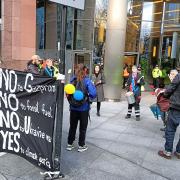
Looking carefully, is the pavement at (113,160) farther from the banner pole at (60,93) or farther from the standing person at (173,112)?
the banner pole at (60,93)

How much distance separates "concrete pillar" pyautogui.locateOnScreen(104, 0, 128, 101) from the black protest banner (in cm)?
754

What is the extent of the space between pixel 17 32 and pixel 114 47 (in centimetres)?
412

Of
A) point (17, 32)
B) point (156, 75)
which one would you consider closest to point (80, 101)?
point (17, 32)

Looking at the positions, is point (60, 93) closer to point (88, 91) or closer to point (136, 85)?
point (88, 91)

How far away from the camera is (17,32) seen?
12.8 meters

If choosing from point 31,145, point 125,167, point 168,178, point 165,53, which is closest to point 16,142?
point 31,145

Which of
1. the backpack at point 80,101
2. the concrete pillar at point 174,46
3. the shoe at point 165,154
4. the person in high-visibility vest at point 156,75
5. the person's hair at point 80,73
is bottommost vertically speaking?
the shoe at point 165,154

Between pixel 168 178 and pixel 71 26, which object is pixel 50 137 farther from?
pixel 71 26

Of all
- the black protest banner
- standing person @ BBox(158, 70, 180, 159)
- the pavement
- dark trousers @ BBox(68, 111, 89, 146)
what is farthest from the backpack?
standing person @ BBox(158, 70, 180, 159)

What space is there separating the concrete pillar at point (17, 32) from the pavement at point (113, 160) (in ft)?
19.5

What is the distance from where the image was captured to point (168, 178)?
4.76 meters

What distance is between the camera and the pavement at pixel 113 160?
4.72 metres

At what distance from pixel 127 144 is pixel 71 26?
11.6 m

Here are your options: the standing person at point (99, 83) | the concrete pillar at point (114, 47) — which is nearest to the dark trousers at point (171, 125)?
the standing person at point (99, 83)
